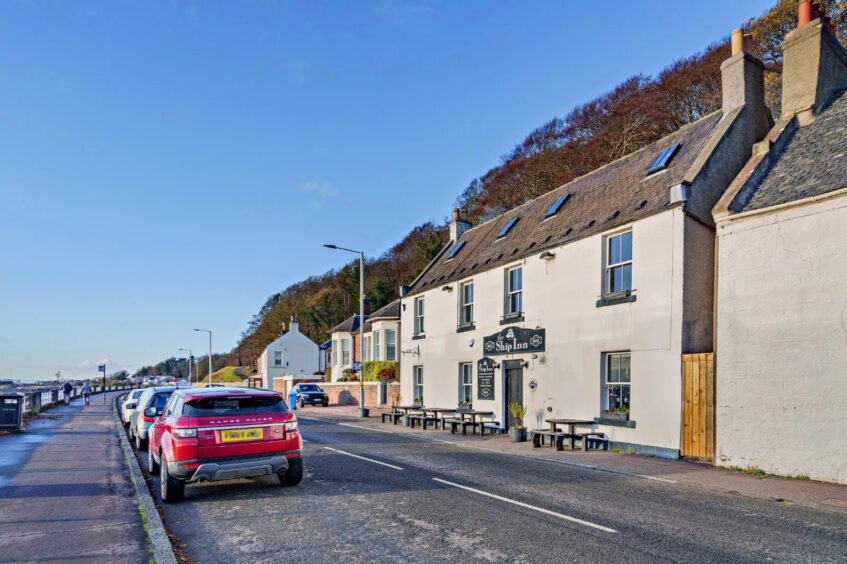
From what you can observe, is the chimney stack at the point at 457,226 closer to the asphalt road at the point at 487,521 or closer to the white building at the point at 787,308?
the white building at the point at 787,308

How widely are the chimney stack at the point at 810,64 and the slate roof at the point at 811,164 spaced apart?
40 centimetres

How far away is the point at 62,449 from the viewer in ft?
48.2

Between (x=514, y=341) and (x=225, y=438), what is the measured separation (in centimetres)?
1240

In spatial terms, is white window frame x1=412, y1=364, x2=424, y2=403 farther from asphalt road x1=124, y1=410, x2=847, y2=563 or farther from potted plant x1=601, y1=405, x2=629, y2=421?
asphalt road x1=124, y1=410, x2=847, y2=563

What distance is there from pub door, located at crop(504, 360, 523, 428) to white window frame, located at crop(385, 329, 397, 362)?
21695mm

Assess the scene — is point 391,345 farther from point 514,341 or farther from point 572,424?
point 572,424

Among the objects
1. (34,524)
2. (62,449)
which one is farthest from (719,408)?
(62,449)

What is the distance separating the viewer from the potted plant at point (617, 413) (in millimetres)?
15011

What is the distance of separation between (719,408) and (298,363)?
59385 mm

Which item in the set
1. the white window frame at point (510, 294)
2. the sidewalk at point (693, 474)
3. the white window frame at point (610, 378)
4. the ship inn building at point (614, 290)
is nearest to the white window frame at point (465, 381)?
the ship inn building at point (614, 290)

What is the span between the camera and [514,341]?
19.7 meters

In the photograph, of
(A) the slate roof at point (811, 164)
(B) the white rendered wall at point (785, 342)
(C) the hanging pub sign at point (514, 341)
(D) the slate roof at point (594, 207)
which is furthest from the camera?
(C) the hanging pub sign at point (514, 341)

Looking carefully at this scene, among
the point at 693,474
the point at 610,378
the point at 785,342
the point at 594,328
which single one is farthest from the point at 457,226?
the point at 693,474

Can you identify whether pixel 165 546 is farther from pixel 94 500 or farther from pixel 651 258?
pixel 651 258
